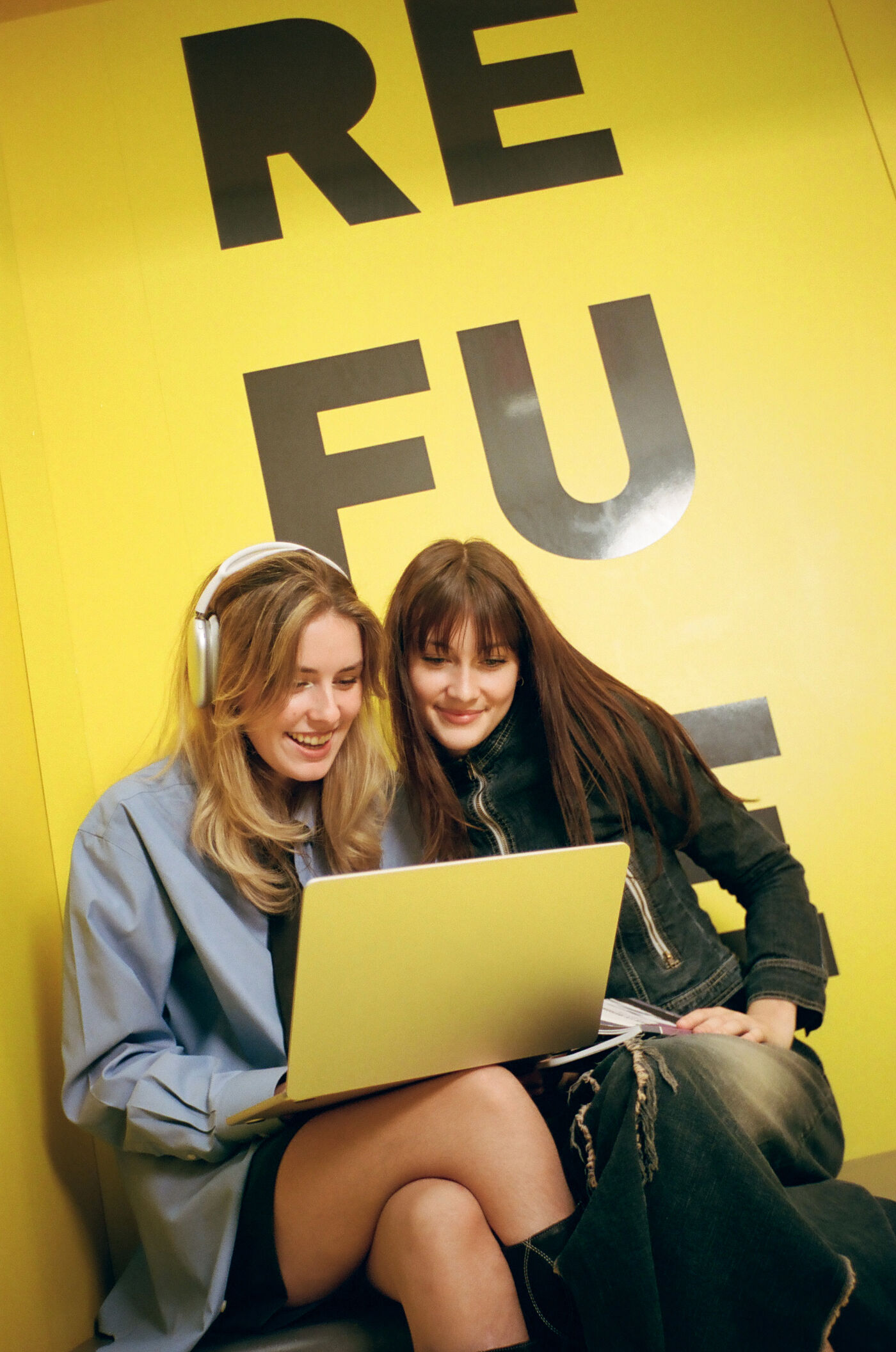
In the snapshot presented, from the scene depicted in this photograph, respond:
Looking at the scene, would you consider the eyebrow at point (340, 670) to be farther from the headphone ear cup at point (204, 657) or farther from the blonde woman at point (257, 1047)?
the headphone ear cup at point (204, 657)

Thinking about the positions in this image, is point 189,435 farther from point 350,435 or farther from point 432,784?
point 432,784

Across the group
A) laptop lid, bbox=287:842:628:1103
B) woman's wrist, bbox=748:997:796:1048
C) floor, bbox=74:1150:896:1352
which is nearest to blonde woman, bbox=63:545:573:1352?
laptop lid, bbox=287:842:628:1103

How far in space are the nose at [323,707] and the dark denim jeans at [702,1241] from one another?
59 centimetres

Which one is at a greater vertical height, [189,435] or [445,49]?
[445,49]

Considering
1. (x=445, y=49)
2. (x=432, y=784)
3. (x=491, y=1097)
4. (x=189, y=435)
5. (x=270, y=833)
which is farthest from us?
(x=445, y=49)

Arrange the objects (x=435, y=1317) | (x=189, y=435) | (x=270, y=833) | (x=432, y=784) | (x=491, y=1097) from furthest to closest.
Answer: (x=189, y=435) < (x=432, y=784) < (x=270, y=833) < (x=491, y=1097) < (x=435, y=1317)

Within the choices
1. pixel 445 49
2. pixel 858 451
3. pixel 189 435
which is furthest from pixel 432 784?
pixel 445 49

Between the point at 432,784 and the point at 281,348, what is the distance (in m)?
0.93

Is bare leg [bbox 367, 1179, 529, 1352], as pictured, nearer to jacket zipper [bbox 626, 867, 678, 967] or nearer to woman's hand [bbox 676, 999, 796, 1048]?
woman's hand [bbox 676, 999, 796, 1048]

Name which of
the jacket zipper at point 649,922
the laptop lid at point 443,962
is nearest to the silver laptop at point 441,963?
the laptop lid at point 443,962

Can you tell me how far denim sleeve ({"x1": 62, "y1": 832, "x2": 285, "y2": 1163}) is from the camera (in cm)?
118

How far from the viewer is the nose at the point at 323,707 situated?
4.55ft

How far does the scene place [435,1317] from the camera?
0.99m

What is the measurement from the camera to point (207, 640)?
1359 millimetres
